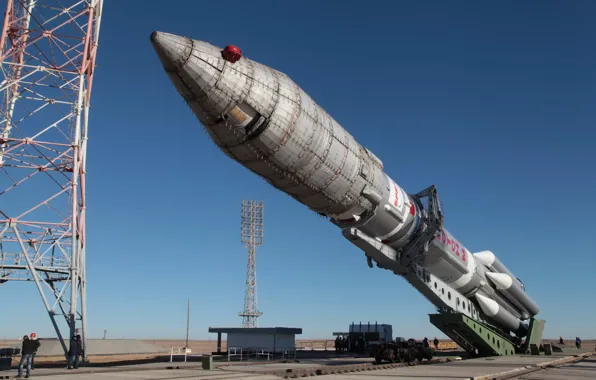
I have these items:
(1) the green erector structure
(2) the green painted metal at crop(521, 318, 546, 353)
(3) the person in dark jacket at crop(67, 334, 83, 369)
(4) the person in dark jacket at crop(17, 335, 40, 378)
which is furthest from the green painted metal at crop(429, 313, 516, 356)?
(4) the person in dark jacket at crop(17, 335, 40, 378)

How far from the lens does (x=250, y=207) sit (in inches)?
2062

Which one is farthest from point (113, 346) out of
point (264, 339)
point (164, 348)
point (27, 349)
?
point (27, 349)

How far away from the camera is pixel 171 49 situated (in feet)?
39.8

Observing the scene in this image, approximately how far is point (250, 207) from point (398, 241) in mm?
34413

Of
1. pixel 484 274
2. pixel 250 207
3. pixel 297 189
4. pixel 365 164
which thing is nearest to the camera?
pixel 297 189

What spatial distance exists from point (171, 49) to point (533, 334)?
21485 mm

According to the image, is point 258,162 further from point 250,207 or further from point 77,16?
point 250,207

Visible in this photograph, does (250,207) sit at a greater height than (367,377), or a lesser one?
greater

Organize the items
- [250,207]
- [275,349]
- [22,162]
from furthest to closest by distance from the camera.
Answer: [250,207]
[275,349]
[22,162]

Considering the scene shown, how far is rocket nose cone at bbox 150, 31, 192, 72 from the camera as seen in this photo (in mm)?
12070

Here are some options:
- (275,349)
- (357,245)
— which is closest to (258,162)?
(357,245)

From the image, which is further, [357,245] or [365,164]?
[357,245]

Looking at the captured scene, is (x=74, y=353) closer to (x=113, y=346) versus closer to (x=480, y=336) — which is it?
(x=480, y=336)

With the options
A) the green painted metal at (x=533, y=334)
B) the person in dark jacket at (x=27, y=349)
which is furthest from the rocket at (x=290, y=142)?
the green painted metal at (x=533, y=334)
